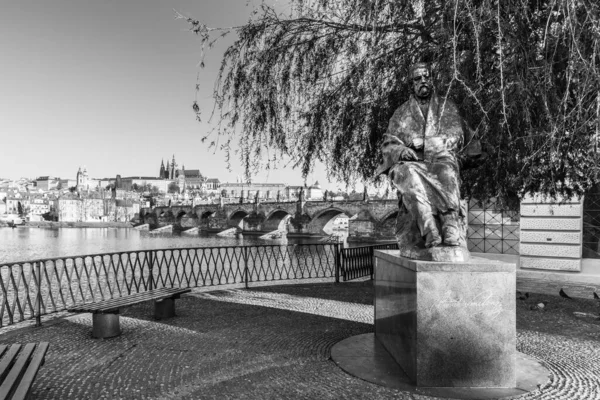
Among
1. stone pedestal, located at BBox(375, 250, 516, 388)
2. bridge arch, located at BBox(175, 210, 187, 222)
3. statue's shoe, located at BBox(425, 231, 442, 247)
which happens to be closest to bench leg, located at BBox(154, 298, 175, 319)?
stone pedestal, located at BBox(375, 250, 516, 388)

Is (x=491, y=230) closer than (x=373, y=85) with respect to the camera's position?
No

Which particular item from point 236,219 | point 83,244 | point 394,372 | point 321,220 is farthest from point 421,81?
point 236,219

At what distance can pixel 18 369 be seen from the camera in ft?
11.0

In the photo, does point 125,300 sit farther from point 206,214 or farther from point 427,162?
point 206,214

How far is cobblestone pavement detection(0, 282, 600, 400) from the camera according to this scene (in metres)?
3.89

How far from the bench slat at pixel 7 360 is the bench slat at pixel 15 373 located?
5 cm

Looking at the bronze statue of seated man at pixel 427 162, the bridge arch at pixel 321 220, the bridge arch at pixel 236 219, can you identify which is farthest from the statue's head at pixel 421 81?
the bridge arch at pixel 236 219

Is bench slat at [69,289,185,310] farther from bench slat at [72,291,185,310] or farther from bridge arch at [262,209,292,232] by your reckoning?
bridge arch at [262,209,292,232]

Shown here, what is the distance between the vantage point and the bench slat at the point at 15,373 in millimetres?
2996

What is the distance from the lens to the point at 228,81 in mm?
6512

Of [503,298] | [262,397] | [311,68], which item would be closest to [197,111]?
[311,68]

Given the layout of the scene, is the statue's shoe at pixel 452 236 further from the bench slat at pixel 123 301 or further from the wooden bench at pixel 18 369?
the bench slat at pixel 123 301

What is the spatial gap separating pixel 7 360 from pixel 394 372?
3171mm

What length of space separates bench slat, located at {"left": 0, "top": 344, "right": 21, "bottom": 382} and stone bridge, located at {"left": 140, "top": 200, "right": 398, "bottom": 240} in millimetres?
36390
